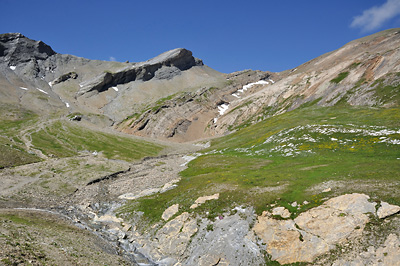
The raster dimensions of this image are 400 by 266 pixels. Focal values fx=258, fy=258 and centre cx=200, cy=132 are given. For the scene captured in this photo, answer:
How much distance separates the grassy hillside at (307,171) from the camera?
3623 centimetres

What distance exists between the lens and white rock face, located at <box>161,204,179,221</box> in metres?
40.8

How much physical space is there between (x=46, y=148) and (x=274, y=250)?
110168 millimetres

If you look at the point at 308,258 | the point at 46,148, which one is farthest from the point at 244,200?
the point at 46,148

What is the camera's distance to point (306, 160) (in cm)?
5903

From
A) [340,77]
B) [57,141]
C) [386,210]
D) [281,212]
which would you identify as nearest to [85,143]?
[57,141]

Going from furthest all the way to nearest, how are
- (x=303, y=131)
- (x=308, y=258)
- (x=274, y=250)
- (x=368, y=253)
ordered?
(x=303, y=131)
(x=274, y=250)
(x=308, y=258)
(x=368, y=253)

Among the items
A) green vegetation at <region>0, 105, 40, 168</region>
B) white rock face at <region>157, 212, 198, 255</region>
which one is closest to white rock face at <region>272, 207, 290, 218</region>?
white rock face at <region>157, 212, 198, 255</region>

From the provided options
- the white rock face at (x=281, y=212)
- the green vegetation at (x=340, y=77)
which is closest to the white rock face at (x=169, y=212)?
the white rock face at (x=281, y=212)

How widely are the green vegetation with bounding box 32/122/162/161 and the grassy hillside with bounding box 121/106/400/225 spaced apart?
60.8 meters

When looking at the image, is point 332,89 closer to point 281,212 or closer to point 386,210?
point 386,210

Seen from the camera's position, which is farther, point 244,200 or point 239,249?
point 244,200

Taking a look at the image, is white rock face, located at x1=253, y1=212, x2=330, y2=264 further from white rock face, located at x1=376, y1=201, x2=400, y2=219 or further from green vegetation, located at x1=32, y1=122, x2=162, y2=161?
green vegetation, located at x1=32, y1=122, x2=162, y2=161

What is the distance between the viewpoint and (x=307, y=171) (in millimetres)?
48000

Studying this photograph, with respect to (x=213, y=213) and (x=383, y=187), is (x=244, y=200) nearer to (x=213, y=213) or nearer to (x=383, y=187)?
(x=213, y=213)
